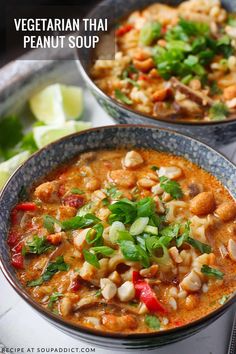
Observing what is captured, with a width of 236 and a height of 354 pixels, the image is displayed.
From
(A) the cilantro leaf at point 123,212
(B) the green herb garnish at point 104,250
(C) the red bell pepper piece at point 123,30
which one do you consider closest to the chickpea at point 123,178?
(A) the cilantro leaf at point 123,212

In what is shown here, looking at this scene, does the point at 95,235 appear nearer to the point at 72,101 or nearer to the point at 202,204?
the point at 202,204

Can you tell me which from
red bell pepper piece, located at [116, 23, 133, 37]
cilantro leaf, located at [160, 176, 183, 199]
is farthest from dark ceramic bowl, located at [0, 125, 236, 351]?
red bell pepper piece, located at [116, 23, 133, 37]

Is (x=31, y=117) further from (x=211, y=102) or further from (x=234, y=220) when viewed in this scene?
(x=234, y=220)

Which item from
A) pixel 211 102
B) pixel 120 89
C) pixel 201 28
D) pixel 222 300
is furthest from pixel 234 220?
pixel 201 28

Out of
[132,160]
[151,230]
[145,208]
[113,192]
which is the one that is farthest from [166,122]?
[151,230]

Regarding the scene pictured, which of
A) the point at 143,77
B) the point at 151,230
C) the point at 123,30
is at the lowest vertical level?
the point at 151,230
